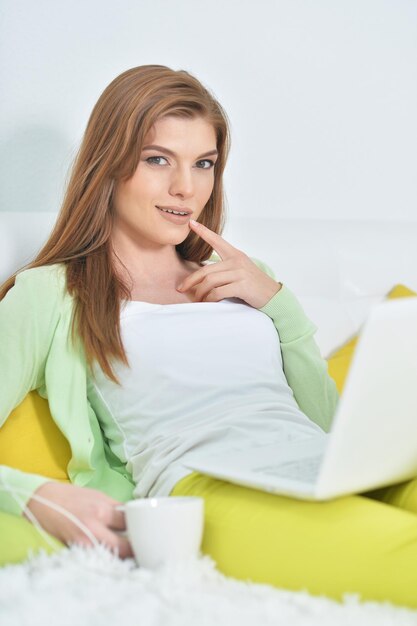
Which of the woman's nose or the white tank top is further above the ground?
the woman's nose

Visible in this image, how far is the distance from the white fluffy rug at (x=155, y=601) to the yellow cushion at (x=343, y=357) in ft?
3.04

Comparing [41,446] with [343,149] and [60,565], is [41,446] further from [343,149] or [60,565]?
[343,149]

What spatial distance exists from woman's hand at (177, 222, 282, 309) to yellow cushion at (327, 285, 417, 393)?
291mm

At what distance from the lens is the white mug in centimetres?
122

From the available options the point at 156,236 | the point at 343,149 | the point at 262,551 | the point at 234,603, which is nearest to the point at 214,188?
the point at 156,236

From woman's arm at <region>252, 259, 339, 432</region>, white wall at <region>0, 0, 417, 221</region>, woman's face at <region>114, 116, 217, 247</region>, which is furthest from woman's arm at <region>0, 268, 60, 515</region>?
white wall at <region>0, 0, 417, 221</region>

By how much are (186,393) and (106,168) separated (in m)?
0.45

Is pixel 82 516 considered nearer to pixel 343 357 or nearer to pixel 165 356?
pixel 165 356

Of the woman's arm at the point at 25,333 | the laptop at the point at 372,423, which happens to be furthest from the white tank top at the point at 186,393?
the laptop at the point at 372,423

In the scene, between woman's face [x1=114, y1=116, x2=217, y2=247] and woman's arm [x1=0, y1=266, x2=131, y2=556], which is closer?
woman's arm [x1=0, y1=266, x2=131, y2=556]

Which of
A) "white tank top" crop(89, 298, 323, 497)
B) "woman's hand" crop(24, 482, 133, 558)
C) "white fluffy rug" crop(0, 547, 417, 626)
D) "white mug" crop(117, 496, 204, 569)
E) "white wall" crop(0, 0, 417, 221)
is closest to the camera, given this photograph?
"white fluffy rug" crop(0, 547, 417, 626)

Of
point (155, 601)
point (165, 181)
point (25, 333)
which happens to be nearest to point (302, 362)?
point (165, 181)

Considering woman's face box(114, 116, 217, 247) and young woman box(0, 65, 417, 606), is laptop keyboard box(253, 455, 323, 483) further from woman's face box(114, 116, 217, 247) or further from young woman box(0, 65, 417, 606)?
woman's face box(114, 116, 217, 247)

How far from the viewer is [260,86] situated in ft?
8.52
